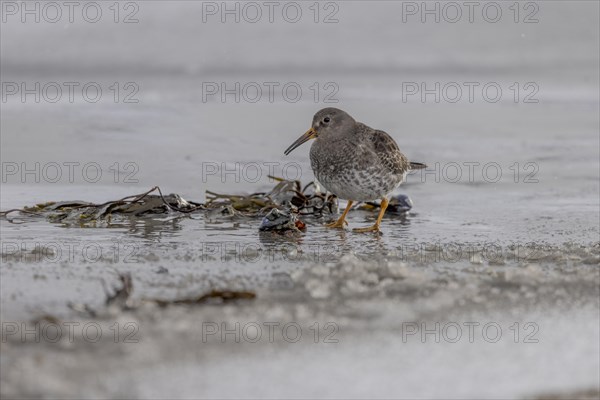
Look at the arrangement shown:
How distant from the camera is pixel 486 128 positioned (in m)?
10.8

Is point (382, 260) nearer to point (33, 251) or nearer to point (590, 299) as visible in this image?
point (590, 299)

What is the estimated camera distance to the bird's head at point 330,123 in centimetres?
734

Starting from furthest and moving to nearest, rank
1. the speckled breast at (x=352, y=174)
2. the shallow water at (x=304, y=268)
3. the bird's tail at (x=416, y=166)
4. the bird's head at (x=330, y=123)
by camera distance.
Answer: the bird's tail at (x=416, y=166)
the bird's head at (x=330, y=123)
the speckled breast at (x=352, y=174)
the shallow water at (x=304, y=268)

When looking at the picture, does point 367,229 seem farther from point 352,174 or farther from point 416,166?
point 416,166

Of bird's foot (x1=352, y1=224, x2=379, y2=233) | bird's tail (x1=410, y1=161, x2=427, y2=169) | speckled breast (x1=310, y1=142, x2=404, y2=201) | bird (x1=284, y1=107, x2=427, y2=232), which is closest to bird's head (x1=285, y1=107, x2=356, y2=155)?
bird (x1=284, y1=107, x2=427, y2=232)

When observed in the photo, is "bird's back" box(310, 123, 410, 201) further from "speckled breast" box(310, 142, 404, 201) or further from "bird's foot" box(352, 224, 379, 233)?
"bird's foot" box(352, 224, 379, 233)

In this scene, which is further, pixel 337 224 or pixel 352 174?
pixel 352 174

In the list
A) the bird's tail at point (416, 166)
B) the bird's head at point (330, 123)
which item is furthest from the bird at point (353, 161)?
the bird's tail at point (416, 166)

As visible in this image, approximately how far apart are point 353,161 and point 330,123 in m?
0.53

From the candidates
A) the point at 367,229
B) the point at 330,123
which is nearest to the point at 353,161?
the point at 330,123

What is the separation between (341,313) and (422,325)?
A: 352mm

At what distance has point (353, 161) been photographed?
23.0 feet

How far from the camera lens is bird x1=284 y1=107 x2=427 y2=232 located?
22.8ft

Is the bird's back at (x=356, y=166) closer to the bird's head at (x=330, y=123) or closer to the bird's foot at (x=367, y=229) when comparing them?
the bird's head at (x=330, y=123)
